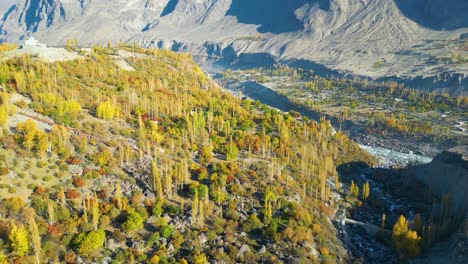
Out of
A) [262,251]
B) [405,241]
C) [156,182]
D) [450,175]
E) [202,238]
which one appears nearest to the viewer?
[202,238]

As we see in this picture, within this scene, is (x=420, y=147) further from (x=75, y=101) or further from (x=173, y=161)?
(x=75, y=101)

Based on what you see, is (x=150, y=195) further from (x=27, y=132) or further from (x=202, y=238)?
(x=27, y=132)

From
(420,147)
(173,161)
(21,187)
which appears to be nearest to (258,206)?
(173,161)

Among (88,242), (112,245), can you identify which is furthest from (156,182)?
(88,242)

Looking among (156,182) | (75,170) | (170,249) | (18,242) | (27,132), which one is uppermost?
(27,132)

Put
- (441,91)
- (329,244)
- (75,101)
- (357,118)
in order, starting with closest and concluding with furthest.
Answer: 1. (329,244)
2. (75,101)
3. (357,118)
4. (441,91)

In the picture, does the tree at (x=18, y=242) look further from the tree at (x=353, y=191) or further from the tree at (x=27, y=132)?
the tree at (x=353, y=191)

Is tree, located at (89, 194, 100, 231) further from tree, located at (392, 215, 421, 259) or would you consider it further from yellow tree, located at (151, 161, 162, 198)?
tree, located at (392, 215, 421, 259)

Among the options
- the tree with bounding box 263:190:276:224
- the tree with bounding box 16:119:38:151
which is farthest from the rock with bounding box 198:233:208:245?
the tree with bounding box 16:119:38:151
